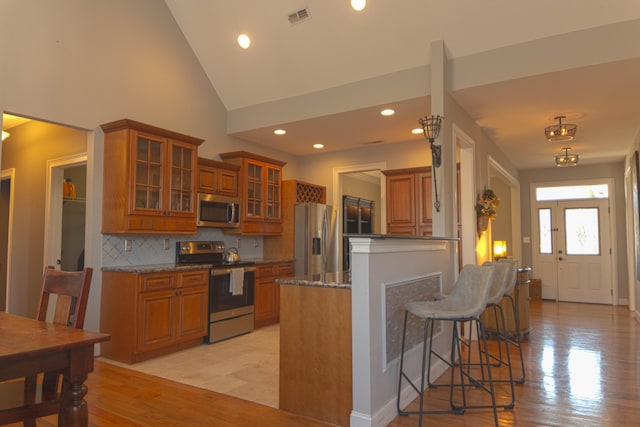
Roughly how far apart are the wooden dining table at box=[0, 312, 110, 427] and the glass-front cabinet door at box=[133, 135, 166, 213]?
8.50 feet

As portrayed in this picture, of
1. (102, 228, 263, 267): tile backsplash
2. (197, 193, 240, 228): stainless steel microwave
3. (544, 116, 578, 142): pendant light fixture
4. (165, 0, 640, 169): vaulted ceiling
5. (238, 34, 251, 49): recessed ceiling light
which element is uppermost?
(238, 34, 251, 49): recessed ceiling light

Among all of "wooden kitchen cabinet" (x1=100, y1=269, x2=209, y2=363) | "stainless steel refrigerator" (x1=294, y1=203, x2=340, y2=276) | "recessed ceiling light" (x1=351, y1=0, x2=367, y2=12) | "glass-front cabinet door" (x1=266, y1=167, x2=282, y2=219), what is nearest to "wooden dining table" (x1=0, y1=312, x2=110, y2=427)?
"wooden kitchen cabinet" (x1=100, y1=269, x2=209, y2=363)

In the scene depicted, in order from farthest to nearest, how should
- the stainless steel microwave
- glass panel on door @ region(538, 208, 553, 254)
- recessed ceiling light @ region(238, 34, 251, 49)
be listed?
glass panel on door @ region(538, 208, 553, 254) → the stainless steel microwave → recessed ceiling light @ region(238, 34, 251, 49)

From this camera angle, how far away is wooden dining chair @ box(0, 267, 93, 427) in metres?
1.65

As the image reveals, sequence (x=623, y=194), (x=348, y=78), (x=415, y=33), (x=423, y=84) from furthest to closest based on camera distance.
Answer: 1. (x=623, y=194)
2. (x=348, y=78)
3. (x=423, y=84)
4. (x=415, y=33)

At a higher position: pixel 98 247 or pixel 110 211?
pixel 110 211

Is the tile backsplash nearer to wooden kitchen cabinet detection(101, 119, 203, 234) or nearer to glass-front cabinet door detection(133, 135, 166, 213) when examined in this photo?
wooden kitchen cabinet detection(101, 119, 203, 234)

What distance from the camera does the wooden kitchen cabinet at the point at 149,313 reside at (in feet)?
12.6

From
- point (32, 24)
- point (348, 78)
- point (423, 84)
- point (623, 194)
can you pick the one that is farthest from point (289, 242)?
point (623, 194)

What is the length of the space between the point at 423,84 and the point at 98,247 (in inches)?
146

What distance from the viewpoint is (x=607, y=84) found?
3896 millimetres

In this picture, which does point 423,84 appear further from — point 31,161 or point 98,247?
point 31,161

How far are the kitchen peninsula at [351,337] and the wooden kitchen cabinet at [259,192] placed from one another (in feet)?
9.36

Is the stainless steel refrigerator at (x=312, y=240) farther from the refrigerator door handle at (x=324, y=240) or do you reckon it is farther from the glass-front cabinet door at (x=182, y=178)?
the glass-front cabinet door at (x=182, y=178)
